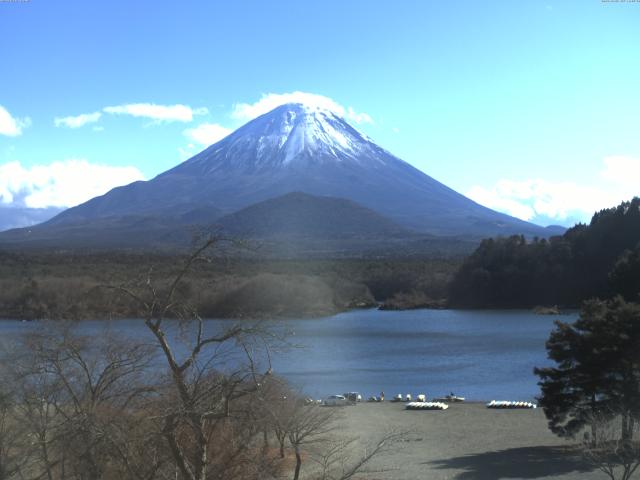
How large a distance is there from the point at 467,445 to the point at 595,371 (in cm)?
258

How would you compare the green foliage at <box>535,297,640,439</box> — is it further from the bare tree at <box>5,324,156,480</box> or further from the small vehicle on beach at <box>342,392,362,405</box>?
the bare tree at <box>5,324,156,480</box>

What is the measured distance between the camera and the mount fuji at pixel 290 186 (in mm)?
87375

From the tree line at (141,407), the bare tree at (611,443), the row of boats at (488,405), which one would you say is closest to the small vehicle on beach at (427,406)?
the row of boats at (488,405)

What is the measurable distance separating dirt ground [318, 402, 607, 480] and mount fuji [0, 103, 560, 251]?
64797mm

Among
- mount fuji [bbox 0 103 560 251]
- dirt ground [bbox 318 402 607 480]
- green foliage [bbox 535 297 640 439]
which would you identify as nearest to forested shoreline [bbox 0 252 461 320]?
dirt ground [bbox 318 402 607 480]

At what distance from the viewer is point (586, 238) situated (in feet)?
144

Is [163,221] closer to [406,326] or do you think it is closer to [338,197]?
[338,197]

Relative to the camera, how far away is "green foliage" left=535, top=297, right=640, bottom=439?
35.4 ft

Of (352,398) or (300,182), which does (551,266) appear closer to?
(352,398)

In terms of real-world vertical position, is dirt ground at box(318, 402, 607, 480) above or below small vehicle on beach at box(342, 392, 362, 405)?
above

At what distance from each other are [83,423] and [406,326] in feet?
105

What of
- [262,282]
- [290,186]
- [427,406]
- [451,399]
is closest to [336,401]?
[427,406]

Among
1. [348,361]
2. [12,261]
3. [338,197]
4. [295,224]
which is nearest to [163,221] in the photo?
[295,224]

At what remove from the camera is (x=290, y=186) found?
309ft
